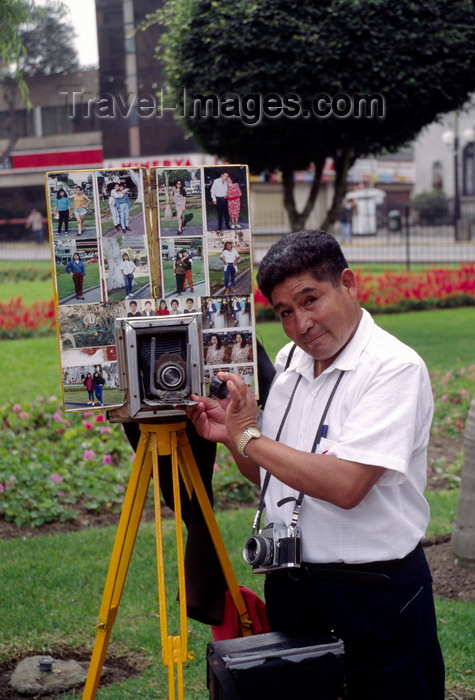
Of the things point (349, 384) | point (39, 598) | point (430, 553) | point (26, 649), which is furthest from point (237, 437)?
point (430, 553)

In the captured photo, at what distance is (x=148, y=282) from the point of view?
8.59 feet

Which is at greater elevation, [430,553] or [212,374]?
[212,374]

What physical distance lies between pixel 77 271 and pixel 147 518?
3079 millimetres

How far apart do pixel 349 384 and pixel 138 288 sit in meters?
0.74

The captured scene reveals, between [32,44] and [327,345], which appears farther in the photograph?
[32,44]

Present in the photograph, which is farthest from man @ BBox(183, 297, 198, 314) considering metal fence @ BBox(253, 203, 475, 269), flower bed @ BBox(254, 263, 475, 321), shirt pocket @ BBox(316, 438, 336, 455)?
metal fence @ BBox(253, 203, 475, 269)

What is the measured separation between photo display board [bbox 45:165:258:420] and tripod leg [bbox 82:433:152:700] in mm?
189

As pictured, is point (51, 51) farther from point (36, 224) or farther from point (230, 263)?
point (36, 224)

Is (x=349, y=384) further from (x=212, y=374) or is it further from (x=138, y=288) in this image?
(x=138, y=288)

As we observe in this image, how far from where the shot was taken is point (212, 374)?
2.65m

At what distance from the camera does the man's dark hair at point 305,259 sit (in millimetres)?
2264

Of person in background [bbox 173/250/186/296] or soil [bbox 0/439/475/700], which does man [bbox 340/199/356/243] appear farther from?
person in background [bbox 173/250/186/296]

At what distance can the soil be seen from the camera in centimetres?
351

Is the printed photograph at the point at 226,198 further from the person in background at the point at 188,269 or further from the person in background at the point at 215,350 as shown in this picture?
the person in background at the point at 215,350
